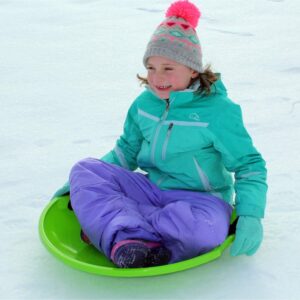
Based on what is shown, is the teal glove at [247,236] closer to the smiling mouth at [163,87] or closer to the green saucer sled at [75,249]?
the green saucer sled at [75,249]

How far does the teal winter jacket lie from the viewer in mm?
1938

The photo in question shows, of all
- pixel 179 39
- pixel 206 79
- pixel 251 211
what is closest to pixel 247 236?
pixel 251 211

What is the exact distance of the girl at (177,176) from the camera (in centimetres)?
183

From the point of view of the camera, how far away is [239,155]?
1.94m

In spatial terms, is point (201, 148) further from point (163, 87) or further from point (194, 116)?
point (163, 87)

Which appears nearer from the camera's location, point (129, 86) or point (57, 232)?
point (57, 232)

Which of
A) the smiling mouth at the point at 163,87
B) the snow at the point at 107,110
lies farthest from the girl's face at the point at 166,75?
the snow at the point at 107,110

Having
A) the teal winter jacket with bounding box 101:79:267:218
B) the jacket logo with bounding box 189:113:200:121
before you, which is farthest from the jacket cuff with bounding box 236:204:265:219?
the jacket logo with bounding box 189:113:200:121

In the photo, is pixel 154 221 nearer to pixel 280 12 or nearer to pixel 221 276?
pixel 221 276

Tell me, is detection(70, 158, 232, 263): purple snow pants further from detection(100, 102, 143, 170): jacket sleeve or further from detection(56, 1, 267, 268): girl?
detection(100, 102, 143, 170): jacket sleeve

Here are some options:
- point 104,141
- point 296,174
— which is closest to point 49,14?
point 104,141

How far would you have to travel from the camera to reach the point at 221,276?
6.00 ft

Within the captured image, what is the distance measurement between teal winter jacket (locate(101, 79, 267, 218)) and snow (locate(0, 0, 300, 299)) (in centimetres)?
20

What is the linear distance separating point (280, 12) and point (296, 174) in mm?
2655
